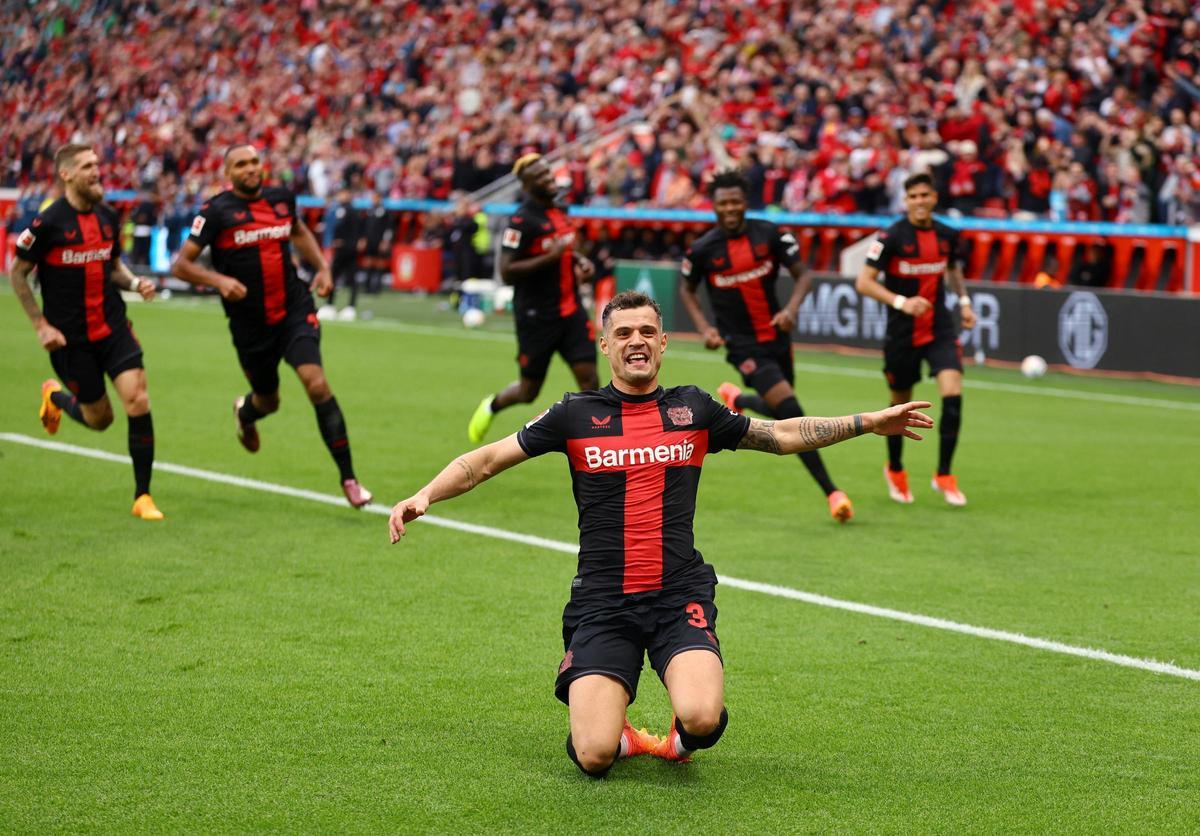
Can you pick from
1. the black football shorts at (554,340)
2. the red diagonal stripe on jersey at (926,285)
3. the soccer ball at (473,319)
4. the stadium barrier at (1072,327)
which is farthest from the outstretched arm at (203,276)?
the soccer ball at (473,319)

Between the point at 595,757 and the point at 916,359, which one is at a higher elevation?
the point at 916,359

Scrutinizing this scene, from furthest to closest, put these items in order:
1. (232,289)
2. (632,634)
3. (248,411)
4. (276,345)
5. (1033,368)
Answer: (1033,368)
(248,411)
(276,345)
(232,289)
(632,634)

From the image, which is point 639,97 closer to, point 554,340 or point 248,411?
point 554,340

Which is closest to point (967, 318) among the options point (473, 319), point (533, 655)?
point (533, 655)

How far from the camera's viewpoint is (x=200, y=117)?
40844 millimetres

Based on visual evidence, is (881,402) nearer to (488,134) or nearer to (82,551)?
(82,551)

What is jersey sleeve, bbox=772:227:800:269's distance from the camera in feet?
35.1

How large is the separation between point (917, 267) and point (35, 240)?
5.57 m

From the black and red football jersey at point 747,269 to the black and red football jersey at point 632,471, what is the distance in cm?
512

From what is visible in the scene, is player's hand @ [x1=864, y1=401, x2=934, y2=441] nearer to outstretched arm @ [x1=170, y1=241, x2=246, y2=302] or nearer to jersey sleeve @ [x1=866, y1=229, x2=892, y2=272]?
outstretched arm @ [x1=170, y1=241, x2=246, y2=302]

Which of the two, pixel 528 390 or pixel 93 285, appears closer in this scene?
pixel 93 285

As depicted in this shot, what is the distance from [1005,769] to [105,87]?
3793 centimetres

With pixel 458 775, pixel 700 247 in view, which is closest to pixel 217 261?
pixel 700 247

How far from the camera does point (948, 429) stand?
35.6 feet
